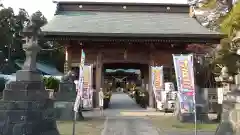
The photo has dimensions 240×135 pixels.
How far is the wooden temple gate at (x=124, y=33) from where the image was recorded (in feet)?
59.3

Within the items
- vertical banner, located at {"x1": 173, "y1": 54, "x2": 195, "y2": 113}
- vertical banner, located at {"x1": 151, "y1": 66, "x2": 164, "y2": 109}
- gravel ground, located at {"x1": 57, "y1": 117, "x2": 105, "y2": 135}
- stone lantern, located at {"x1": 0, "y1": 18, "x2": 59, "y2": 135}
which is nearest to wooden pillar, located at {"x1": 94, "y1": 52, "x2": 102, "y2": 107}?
vertical banner, located at {"x1": 151, "y1": 66, "x2": 164, "y2": 109}

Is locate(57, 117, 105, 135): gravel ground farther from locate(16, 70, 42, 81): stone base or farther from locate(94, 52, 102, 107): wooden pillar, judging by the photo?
locate(94, 52, 102, 107): wooden pillar

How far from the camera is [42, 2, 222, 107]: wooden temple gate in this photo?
18.1 meters

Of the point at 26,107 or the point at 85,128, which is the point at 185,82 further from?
the point at 85,128

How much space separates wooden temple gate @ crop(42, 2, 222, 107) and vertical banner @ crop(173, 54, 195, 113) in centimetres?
842

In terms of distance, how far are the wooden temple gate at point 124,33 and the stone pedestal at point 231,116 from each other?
1061cm

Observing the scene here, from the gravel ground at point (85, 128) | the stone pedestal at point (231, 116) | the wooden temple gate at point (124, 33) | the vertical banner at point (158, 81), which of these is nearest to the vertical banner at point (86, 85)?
the gravel ground at point (85, 128)

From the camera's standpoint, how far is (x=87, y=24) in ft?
66.0

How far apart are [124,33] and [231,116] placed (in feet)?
36.5

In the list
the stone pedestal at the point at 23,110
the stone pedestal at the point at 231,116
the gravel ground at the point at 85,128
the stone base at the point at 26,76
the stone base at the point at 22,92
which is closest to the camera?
the stone pedestal at the point at 231,116

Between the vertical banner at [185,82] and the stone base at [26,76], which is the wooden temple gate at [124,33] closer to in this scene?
the vertical banner at [185,82]

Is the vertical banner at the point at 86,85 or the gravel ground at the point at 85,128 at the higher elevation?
the vertical banner at the point at 86,85

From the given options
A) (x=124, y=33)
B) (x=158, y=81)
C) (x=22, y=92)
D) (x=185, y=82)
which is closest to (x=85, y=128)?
(x=22, y=92)

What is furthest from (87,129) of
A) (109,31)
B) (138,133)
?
(109,31)
